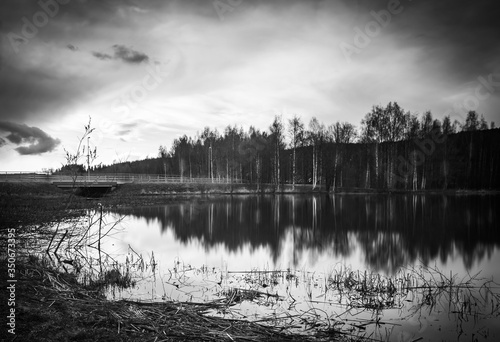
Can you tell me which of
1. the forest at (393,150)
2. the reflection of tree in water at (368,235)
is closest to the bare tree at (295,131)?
the forest at (393,150)

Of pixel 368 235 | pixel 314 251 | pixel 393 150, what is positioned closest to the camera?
pixel 314 251

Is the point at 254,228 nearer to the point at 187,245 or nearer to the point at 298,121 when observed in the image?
the point at 187,245

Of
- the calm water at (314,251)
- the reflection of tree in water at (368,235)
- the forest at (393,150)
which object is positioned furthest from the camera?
the forest at (393,150)

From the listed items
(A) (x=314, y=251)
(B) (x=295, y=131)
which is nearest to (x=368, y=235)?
(A) (x=314, y=251)

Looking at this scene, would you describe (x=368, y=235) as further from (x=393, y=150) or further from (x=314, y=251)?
(x=393, y=150)

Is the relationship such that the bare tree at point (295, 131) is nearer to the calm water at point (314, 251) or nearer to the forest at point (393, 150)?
the forest at point (393, 150)

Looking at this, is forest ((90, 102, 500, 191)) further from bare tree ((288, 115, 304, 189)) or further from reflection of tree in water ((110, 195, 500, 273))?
reflection of tree in water ((110, 195, 500, 273))

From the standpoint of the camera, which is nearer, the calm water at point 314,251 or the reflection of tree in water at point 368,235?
the calm water at point 314,251

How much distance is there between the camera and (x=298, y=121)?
201 ft

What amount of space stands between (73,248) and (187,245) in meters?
4.83

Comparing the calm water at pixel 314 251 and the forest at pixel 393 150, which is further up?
the forest at pixel 393 150

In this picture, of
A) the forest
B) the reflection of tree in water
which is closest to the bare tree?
the forest

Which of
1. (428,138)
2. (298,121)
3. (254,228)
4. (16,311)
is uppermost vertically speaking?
(298,121)

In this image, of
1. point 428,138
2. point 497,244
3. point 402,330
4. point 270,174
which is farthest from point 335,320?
point 270,174
